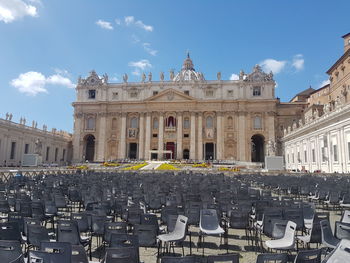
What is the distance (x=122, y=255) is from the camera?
154 inches

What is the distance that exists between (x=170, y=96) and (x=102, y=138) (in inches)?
798

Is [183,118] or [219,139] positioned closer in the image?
[219,139]

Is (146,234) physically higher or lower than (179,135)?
lower

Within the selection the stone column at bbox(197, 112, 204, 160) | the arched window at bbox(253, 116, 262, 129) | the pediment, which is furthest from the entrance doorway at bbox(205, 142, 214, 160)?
the pediment

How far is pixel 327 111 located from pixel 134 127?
46691mm

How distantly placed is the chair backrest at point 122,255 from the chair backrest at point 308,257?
222 centimetres

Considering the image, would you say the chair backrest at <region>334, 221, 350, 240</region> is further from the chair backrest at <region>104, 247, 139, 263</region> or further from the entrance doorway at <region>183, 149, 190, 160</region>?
the entrance doorway at <region>183, 149, 190, 160</region>

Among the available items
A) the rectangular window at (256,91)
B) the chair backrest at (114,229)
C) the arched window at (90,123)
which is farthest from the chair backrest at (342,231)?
the arched window at (90,123)

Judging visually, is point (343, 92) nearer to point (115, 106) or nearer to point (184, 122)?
point (184, 122)

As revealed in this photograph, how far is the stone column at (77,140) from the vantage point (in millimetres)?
69938

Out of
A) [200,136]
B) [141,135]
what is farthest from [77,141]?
[200,136]

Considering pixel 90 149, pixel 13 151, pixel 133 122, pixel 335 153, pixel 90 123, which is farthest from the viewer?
pixel 90 149

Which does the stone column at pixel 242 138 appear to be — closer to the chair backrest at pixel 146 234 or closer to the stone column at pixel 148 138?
the stone column at pixel 148 138

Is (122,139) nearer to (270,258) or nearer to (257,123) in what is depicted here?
(257,123)
